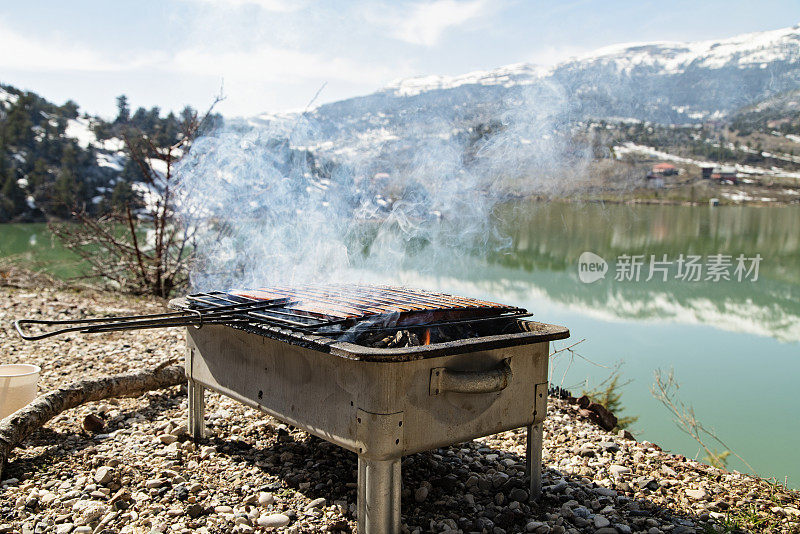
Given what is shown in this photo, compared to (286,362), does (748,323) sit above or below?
below

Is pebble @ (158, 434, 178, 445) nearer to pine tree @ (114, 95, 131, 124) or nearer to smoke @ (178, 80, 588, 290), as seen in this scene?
smoke @ (178, 80, 588, 290)

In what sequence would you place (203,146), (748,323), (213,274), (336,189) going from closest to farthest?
(336,189)
(203,146)
(213,274)
(748,323)

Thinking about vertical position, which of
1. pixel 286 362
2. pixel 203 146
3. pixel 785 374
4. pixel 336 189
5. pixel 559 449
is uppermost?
pixel 203 146

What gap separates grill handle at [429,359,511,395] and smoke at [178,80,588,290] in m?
2.38

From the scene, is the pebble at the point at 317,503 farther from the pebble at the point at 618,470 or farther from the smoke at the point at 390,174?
the smoke at the point at 390,174

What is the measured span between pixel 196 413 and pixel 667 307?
541 inches

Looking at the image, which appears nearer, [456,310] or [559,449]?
[456,310]

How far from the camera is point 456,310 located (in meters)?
3.22

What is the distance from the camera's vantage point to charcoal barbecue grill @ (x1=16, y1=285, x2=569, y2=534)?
264 centimetres

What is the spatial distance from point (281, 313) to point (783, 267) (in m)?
22.4

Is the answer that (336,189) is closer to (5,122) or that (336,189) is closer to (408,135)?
(408,135)

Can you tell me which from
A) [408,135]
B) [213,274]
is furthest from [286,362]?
Result: [213,274]

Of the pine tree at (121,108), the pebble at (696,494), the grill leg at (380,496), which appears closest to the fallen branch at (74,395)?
the grill leg at (380,496)

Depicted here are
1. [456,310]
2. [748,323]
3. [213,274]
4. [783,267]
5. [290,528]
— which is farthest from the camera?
[783,267]
